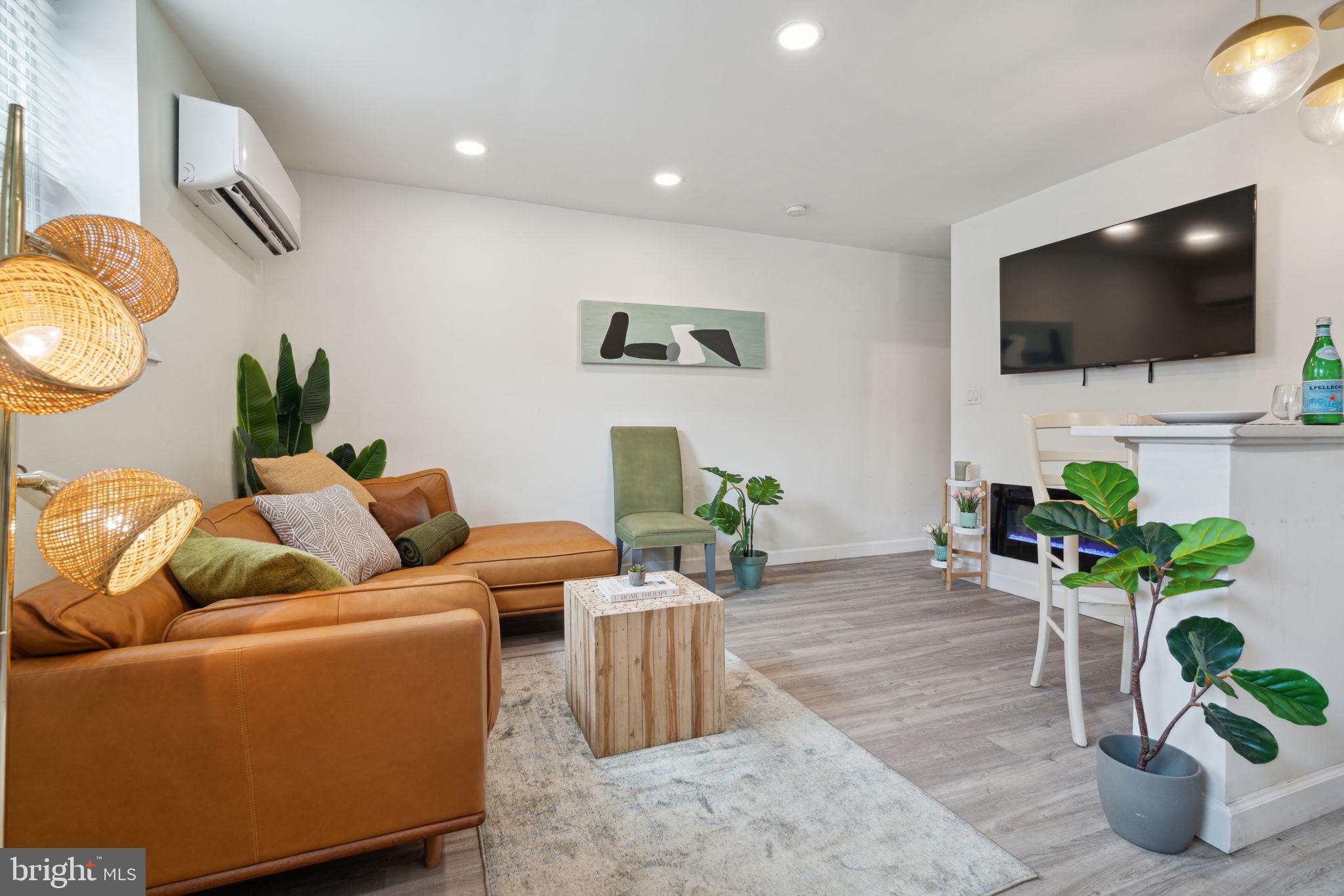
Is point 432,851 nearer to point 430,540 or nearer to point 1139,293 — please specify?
point 430,540

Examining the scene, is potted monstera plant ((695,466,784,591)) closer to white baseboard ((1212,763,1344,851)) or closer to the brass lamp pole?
white baseboard ((1212,763,1344,851))

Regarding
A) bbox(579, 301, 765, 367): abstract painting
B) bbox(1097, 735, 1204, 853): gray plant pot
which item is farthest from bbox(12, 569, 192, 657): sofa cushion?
bbox(579, 301, 765, 367): abstract painting

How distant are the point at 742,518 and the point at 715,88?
2.55 metres

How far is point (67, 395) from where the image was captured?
0.73 m

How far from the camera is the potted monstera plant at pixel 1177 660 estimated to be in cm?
122

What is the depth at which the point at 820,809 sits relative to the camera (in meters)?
1.57

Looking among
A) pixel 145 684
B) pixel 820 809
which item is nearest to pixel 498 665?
pixel 145 684

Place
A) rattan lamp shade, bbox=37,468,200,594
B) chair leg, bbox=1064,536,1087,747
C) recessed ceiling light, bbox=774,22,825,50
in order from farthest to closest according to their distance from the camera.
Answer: recessed ceiling light, bbox=774,22,825,50 < chair leg, bbox=1064,536,1087,747 < rattan lamp shade, bbox=37,468,200,594

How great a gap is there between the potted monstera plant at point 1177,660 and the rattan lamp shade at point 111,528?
5.78 ft

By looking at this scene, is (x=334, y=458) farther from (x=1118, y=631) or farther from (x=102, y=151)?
(x=1118, y=631)

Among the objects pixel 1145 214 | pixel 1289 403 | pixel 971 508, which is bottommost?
pixel 971 508

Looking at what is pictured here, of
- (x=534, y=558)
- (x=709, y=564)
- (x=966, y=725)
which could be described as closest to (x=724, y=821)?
(x=966, y=725)

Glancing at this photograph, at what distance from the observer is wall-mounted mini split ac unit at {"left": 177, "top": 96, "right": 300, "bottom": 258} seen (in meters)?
2.20

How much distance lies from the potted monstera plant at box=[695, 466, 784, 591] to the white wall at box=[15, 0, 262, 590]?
99.9 inches
